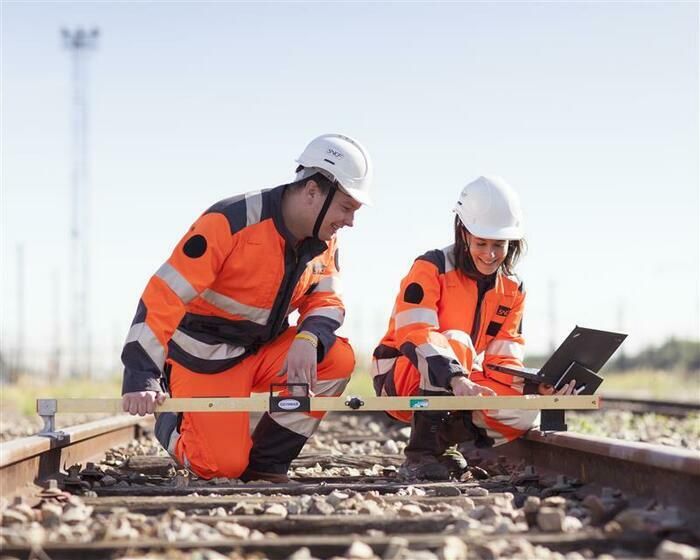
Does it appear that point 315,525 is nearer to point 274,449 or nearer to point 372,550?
point 372,550

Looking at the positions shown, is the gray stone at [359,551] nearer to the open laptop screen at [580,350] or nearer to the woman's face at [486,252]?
the open laptop screen at [580,350]

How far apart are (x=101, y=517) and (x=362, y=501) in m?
0.89

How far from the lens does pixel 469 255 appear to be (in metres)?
5.77

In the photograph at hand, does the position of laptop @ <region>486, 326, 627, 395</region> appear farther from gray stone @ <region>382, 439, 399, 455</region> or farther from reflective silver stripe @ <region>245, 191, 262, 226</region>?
gray stone @ <region>382, 439, 399, 455</region>

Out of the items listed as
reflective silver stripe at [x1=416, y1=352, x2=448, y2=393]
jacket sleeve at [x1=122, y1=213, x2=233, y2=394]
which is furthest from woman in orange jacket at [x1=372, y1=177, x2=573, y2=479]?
jacket sleeve at [x1=122, y1=213, x2=233, y2=394]

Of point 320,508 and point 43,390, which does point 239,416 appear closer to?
point 320,508

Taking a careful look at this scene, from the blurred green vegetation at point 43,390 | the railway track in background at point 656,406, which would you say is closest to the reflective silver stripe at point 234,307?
the railway track in background at point 656,406

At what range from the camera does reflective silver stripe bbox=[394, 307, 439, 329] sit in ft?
18.1

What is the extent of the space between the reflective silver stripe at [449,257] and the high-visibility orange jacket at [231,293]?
58cm

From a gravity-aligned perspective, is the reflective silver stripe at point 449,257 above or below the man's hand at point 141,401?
above

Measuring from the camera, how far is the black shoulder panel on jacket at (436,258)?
18.9 feet

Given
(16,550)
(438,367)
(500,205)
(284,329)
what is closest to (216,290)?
(284,329)

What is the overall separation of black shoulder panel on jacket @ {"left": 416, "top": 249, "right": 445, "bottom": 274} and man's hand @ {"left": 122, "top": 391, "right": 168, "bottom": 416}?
1719 millimetres

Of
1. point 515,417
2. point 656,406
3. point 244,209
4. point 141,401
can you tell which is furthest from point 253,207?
point 656,406
